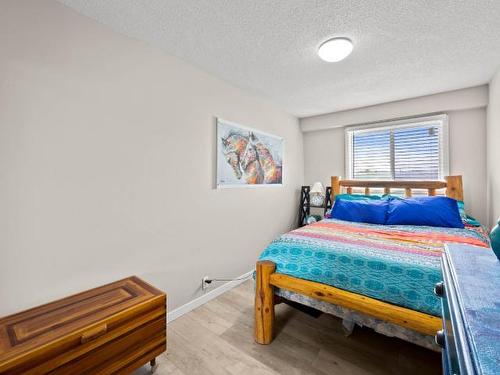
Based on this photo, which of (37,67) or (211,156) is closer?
Result: (37,67)

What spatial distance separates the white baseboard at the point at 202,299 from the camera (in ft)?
6.60

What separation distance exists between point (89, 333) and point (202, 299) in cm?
122

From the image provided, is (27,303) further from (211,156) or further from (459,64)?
(459,64)

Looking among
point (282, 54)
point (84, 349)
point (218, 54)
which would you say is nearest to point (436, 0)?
point (282, 54)

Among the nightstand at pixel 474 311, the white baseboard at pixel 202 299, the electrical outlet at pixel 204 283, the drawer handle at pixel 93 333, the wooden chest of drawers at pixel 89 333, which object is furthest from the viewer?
the electrical outlet at pixel 204 283

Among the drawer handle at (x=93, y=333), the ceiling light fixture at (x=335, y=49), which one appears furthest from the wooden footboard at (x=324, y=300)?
the ceiling light fixture at (x=335, y=49)

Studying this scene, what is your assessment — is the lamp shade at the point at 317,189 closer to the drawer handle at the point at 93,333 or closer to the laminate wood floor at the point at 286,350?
the laminate wood floor at the point at 286,350

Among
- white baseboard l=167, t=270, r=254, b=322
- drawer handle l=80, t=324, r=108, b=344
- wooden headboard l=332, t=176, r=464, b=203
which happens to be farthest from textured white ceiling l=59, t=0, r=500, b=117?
white baseboard l=167, t=270, r=254, b=322

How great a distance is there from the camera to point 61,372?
3.44 feet

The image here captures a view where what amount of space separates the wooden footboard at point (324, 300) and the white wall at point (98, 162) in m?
0.78

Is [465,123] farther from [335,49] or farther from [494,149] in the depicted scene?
[335,49]

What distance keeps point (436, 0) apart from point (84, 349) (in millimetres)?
2633

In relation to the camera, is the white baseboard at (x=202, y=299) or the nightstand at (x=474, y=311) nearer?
the nightstand at (x=474, y=311)

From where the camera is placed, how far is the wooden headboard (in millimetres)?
2676
